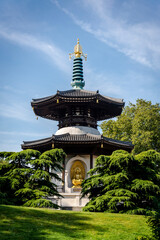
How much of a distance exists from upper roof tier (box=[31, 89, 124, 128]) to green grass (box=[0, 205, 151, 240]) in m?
13.4

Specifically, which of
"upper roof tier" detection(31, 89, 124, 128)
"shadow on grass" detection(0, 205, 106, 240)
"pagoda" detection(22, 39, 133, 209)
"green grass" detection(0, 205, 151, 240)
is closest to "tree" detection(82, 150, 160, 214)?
"green grass" detection(0, 205, 151, 240)

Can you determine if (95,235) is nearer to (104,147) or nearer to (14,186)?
(14,186)

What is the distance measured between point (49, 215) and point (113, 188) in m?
5.21

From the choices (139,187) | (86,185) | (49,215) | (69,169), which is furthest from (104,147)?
(49,215)

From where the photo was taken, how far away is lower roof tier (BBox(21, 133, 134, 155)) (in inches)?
1008

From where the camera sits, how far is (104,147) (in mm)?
26734

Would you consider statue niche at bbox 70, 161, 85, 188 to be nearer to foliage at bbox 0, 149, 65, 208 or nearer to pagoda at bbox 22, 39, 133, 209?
pagoda at bbox 22, 39, 133, 209

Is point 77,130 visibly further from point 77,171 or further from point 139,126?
point 139,126

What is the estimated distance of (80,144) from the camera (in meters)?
26.2

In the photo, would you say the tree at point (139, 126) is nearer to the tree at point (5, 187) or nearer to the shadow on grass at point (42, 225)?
the tree at point (5, 187)

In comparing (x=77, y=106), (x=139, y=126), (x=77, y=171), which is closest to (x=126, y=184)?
(x=77, y=171)

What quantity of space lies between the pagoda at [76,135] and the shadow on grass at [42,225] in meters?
9.40

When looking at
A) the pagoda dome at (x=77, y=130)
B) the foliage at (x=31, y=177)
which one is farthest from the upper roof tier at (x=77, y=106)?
the foliage at (x=31, y=177)

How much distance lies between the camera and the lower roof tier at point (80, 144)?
2561 centimetres
